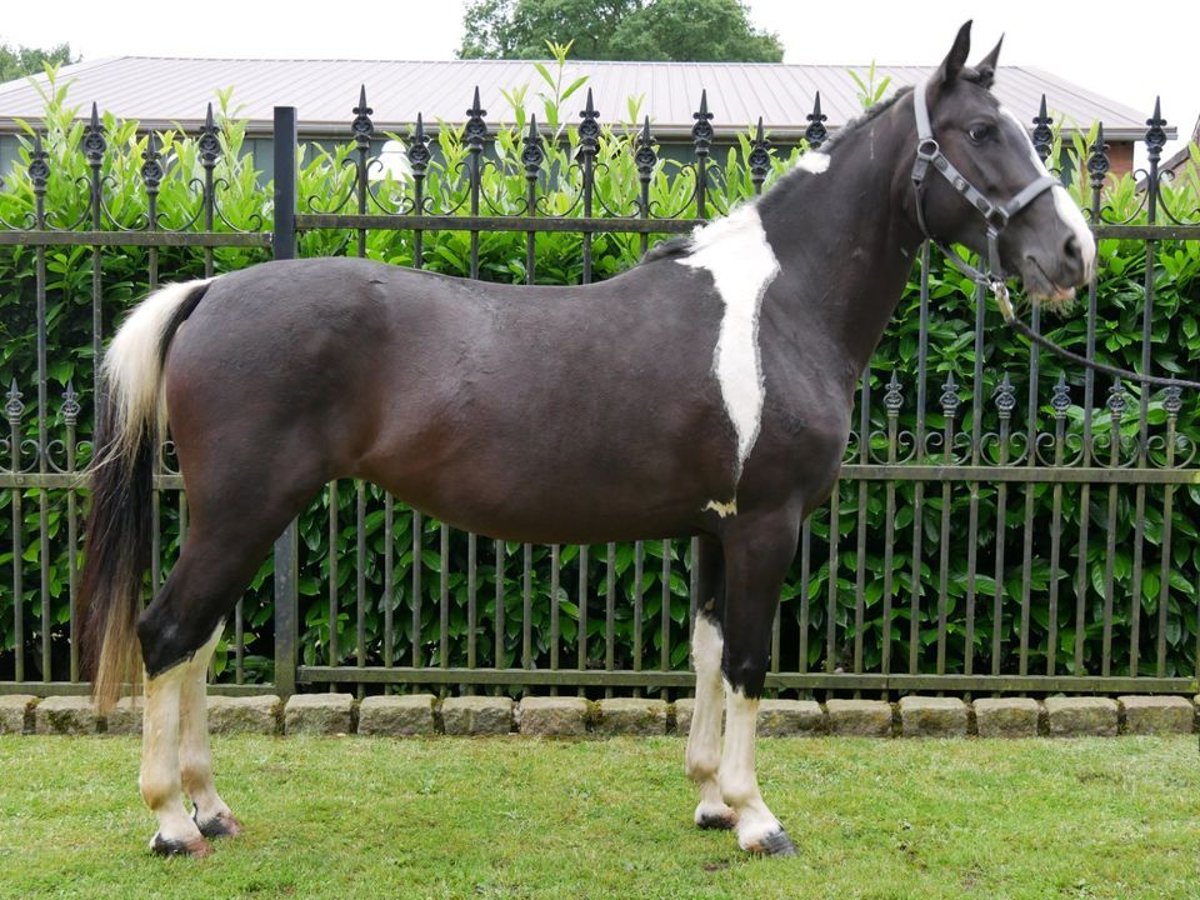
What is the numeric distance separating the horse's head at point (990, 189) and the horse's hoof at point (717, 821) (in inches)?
86.7

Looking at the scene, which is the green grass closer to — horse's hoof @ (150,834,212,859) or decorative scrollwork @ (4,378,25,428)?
horse's hoof @ (150,834,212,859)

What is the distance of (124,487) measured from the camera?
3.85 meters

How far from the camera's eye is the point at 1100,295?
5.43 metres

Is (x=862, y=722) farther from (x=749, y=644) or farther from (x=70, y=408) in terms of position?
(x=70, y=408)

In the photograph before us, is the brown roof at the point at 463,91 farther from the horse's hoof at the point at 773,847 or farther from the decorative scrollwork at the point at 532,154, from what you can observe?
the horse's hoof at the point at 773,847

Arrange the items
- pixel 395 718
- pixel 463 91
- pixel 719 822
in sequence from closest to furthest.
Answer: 1. pixel 719 822
2. pixel 395 718
3. pixel 463 91

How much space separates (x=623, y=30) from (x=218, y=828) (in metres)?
43.9

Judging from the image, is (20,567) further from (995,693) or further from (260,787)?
(995,693)

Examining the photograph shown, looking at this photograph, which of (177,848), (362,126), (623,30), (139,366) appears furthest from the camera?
(623,30)

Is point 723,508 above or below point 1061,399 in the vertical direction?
below

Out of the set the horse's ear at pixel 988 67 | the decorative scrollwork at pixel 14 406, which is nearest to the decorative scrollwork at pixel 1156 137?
the horse's ear at pixel 988 67

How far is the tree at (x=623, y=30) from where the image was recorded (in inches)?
1713

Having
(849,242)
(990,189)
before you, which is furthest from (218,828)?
(990,189)

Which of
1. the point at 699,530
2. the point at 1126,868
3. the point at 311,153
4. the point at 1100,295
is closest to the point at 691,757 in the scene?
the point at 699,530
